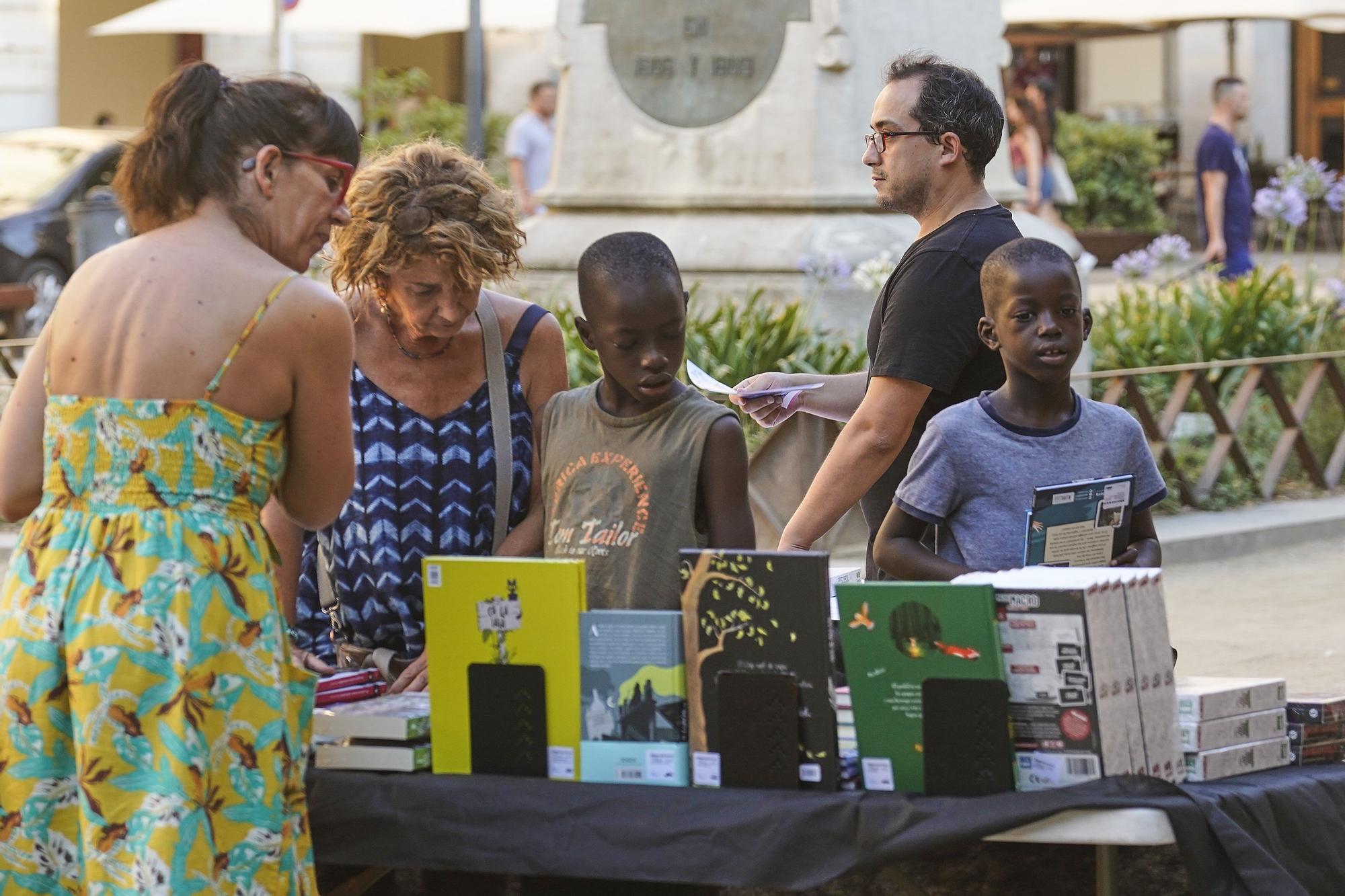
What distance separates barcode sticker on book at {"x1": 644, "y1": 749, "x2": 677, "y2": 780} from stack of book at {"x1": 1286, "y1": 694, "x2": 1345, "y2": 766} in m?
1.03

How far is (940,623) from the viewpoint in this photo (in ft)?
9.66

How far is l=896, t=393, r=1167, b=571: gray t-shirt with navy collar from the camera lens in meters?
3.39

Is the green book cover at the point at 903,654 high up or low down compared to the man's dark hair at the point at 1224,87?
down

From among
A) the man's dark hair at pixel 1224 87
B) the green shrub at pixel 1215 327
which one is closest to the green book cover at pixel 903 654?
the green shrub at pixel 1215 327

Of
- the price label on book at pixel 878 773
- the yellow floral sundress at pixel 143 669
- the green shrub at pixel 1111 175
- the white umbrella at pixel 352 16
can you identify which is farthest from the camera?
the green shrub at pixel 1111 175

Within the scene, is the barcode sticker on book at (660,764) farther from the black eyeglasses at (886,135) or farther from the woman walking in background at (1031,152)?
the woman walking in background at (1031,152)

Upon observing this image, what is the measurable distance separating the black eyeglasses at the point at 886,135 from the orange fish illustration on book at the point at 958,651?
52.2 inches

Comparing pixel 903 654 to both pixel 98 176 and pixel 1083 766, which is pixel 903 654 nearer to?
pixel 1083 766

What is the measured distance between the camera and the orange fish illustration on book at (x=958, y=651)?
9.61ft

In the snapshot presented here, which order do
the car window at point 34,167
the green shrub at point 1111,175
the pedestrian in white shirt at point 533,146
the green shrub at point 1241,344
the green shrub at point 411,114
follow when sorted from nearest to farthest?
the green shrub at point 1241,344 → the pedestrian in white shirt at point 533,146 → the car window at point 34,167 → the green shrub at point 411,114 → the green shrub at point 1111,175

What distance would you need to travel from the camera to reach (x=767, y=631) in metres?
3.04

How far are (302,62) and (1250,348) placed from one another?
613 inches


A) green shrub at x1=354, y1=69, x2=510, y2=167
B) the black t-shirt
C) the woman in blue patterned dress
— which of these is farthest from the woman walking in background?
the woman in blue patterned dress

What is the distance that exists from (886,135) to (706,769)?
145cm
